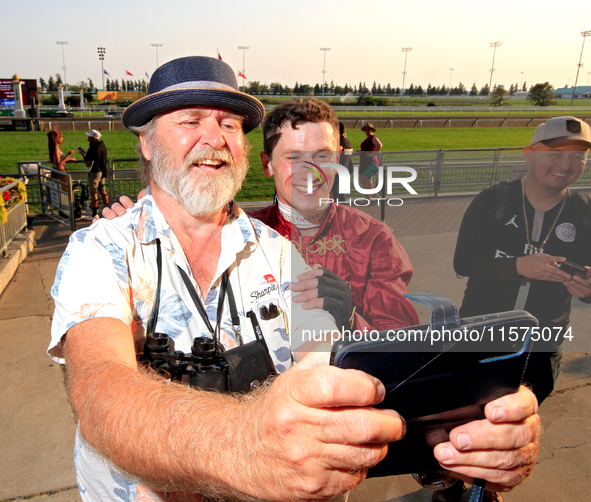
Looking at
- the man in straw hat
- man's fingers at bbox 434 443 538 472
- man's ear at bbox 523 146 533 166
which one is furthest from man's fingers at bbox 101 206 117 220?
man's ear at bbox 523 146 533 166

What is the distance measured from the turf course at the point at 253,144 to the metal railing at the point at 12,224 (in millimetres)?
4026

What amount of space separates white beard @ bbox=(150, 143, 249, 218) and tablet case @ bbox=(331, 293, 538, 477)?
1.07 m

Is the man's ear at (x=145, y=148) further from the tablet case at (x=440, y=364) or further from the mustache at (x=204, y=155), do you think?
the tablet case at (x=440, y=364)

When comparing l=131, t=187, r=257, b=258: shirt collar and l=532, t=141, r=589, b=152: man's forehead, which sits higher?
l=532, t=141, r=589, b=152: man's forehead

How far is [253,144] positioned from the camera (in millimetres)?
23641

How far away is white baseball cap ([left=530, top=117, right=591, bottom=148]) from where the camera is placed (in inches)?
57.4

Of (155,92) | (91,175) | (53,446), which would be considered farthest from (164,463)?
(91,175)

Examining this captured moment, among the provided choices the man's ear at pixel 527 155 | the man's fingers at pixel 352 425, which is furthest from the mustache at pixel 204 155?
the man's fingers at pixel 352 425

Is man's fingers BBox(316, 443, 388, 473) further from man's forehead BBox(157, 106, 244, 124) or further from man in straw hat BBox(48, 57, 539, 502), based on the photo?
man's forehead BBox(157, 106, 244, 124)

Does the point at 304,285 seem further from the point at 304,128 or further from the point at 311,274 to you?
the point at 304,128

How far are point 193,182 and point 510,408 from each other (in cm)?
131

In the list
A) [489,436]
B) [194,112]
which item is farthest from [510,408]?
[194,112]

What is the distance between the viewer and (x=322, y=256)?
1666mm

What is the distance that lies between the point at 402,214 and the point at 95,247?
0.98 meters
